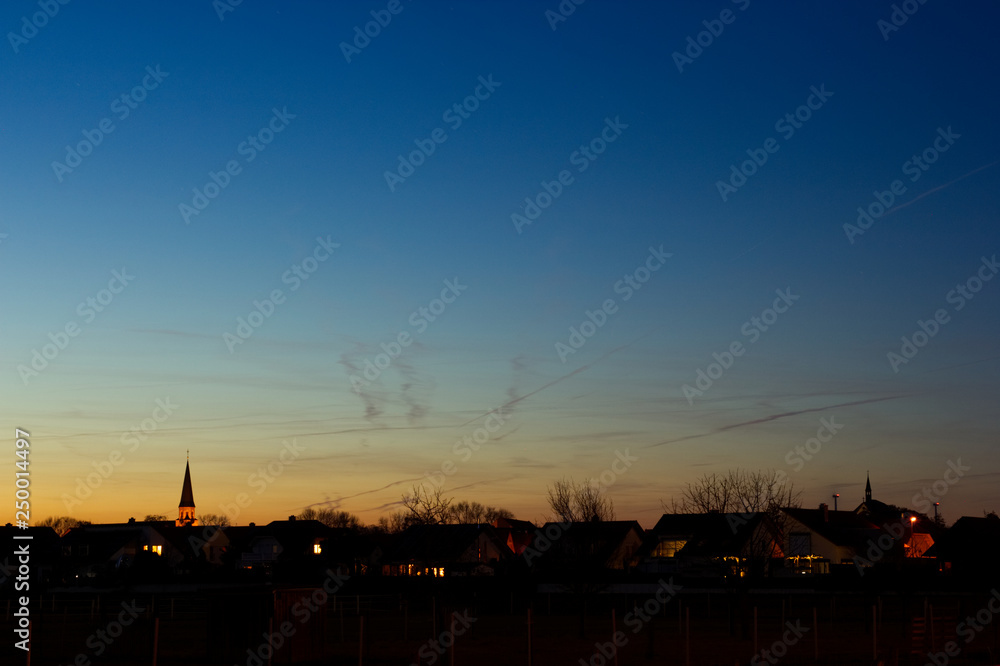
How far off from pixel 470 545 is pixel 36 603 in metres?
41.3

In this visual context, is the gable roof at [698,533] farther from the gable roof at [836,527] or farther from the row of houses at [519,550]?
the gable roof at [836,527]

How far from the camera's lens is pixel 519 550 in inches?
4988

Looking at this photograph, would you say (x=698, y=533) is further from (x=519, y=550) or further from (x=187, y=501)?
(x=187, y=501)

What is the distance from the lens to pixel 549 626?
5162 cm

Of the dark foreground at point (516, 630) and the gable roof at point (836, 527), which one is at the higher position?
the gable roof at point (836, 527)

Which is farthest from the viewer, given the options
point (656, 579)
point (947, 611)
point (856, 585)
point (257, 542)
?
point (257, 542)

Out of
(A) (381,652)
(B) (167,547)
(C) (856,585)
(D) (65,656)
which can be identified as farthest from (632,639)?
(B) (167,547)

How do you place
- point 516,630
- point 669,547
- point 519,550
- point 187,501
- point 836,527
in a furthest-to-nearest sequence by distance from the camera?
point 187,501
point 519,550
point 836,527
point 669,547
point 516,630

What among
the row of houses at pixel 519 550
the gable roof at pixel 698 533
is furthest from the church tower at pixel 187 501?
the gable roof at pixel 698 533

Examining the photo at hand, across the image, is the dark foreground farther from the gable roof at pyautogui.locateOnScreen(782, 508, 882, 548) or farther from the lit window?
the gable roof at pyautogui.locateOnScreen(782, 508, 882, 548)

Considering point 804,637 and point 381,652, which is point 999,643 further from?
point 381,652

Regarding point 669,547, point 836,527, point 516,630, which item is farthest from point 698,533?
point 516,630

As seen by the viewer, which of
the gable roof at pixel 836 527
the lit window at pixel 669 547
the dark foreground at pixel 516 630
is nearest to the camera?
the dark foreground at pixel 516 630

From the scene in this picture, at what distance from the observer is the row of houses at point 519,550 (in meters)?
74.8
